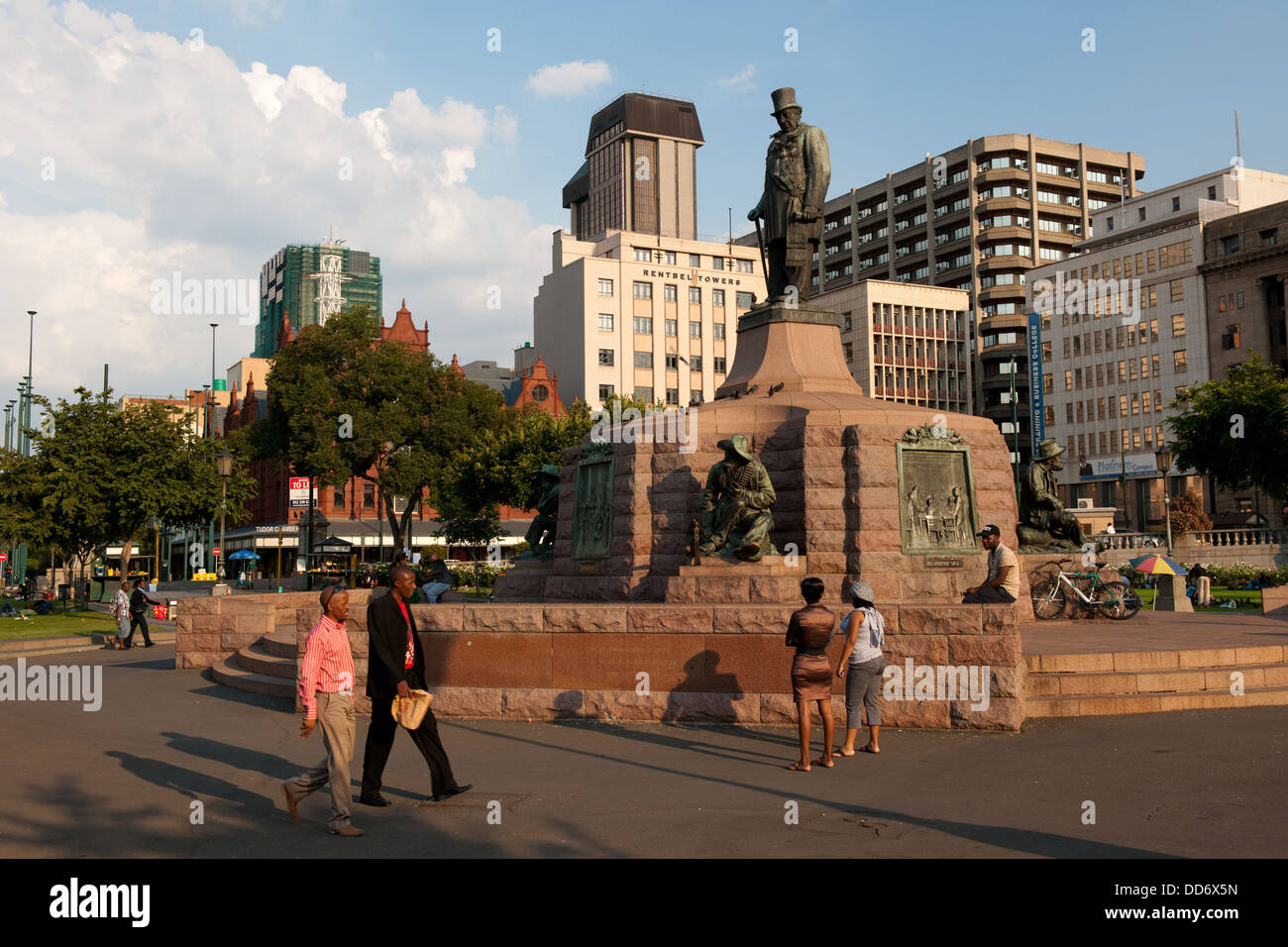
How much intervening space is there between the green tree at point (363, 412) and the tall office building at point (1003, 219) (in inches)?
2133

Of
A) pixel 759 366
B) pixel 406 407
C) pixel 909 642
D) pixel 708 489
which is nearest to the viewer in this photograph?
pixel 909 642

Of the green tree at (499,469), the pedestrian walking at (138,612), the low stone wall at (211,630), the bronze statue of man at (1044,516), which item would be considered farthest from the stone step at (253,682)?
the green tree at (499,469)

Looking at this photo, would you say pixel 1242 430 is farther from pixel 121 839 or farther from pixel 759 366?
pixel 121 839

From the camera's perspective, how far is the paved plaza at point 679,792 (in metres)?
6.90

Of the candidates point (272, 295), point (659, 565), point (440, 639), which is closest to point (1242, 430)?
point (659, 565)

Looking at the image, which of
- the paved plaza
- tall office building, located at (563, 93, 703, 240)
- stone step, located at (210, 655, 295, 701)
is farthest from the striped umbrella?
tall office building, located at (563, 93, 703, 240)

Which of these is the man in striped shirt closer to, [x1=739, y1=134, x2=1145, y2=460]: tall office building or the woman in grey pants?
the woman in grey pants

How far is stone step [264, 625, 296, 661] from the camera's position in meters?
15.7

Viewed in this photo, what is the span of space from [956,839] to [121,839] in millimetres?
5427

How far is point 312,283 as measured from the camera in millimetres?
187125

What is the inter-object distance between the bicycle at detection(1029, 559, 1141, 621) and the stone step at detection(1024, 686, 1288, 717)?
483 centimetres

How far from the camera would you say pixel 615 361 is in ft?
295

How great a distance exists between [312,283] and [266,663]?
18264cm

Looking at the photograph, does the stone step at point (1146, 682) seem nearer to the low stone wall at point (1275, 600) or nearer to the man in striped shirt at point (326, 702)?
the man in striped shirt at point (326, 702)
